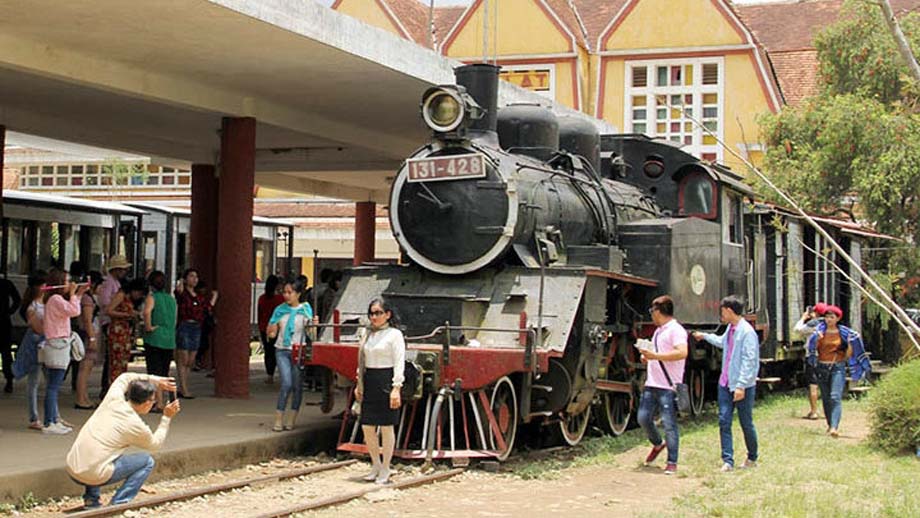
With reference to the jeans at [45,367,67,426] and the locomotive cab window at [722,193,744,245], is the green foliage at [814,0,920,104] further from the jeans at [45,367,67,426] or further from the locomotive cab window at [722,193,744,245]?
the jeans at [45,367,67,426]

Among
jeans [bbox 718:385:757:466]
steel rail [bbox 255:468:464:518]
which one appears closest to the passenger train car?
steel rail [bbox 255:468:464:518]

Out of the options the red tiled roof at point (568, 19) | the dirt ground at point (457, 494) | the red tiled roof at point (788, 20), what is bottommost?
the dirt ground at point (457, 494)

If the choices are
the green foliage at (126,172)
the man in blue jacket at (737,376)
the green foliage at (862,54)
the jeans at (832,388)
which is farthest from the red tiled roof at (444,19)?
the man in blue jacket at (737,376)

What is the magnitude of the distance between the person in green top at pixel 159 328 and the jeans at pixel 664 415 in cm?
532

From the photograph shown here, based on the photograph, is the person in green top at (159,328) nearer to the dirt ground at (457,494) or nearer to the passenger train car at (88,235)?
the dirt ground at (457,494)

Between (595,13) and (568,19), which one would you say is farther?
(595,13)

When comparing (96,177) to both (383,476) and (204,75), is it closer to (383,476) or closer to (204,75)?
(204,75)

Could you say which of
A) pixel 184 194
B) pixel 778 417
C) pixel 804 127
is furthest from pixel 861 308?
pixel 184 194

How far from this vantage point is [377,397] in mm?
9781

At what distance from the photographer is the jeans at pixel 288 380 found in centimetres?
1184

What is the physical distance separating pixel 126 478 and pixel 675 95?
25.0m

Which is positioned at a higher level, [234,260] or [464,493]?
[234,260]

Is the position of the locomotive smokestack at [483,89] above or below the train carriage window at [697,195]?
above

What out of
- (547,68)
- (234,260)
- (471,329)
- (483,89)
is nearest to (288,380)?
(471,329)
